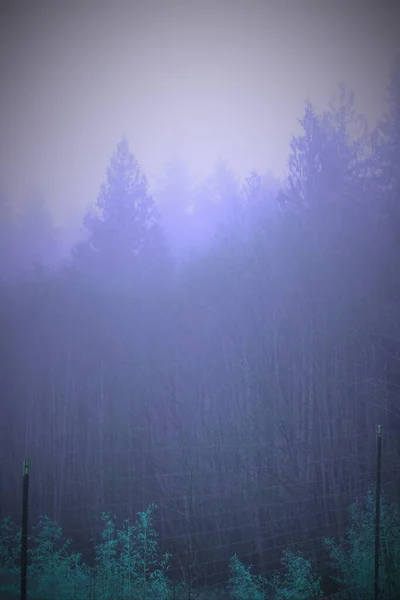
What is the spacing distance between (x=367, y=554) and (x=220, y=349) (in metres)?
2.38

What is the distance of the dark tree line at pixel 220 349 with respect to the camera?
421 centimetres

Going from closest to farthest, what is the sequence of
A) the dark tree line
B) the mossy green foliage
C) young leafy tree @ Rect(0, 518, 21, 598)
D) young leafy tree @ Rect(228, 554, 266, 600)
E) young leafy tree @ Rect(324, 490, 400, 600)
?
1. young leafy tree @ Rect(324, 490, 400, 600)
2. the mossy green foliage
3. young leafy tree @ Rect(228, 554, 266, 600)
4. young leafy tree @ Rect(0, 518, 21, 598)
5. the dark tree line

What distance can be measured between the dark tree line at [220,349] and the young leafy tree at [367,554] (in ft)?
1.25

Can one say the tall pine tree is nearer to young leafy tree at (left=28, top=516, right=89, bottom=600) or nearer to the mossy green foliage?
the mossy green foliage

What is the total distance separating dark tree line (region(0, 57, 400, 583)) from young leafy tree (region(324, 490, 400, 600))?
1.25 feet

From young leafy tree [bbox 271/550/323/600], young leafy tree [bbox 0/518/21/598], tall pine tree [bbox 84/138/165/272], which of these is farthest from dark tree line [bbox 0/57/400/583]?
young leafy tree [bbox 271/550/323/600]

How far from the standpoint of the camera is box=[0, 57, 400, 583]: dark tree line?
4.21 meters

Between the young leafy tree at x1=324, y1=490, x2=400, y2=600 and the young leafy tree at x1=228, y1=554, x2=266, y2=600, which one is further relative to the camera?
the young leafy tree at x1=228, y1=554, x2=266, y2=600

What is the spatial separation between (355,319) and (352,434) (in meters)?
1.27

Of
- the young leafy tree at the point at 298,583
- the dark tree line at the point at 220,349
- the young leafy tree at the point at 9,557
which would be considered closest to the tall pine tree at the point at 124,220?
the dark tree line at the point at 220,349

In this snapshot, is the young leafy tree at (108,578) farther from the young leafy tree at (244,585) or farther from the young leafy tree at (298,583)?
the young leafy tree at (298,583)

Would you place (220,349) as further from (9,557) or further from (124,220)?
(9,557)

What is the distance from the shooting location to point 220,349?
181 inches

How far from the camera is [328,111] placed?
4.92m
